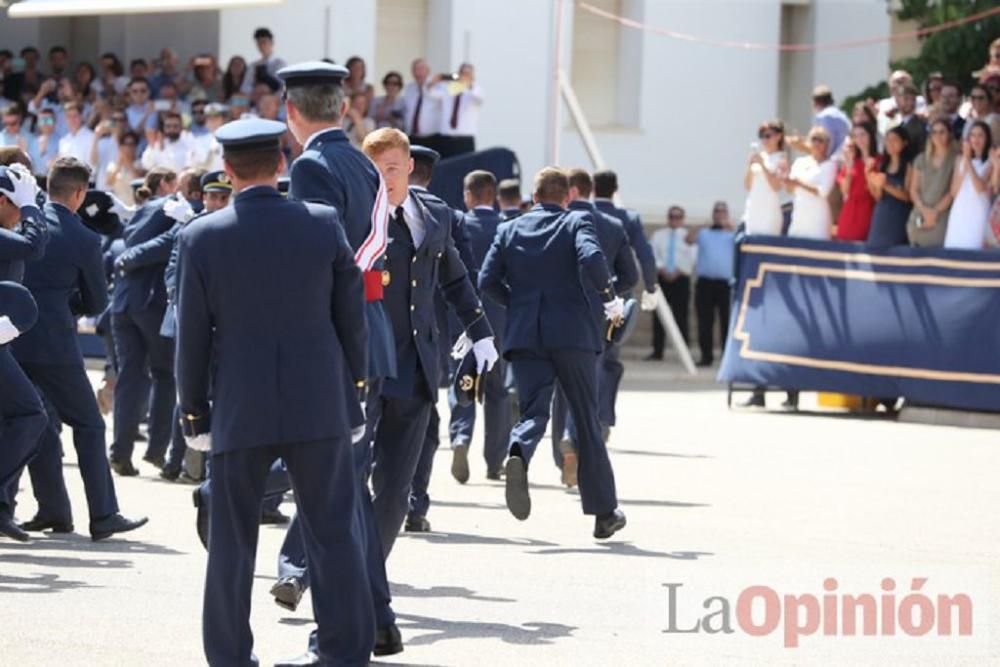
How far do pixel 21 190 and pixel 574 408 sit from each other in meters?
2.89

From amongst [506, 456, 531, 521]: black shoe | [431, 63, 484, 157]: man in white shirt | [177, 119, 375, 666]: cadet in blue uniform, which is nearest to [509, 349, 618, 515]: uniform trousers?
[506, 456, 531, 521]: black shoe

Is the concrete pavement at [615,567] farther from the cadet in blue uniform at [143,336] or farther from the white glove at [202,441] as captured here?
the white glove at [202,441]

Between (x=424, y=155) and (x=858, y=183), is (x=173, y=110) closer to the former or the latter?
(x=858, y=183)

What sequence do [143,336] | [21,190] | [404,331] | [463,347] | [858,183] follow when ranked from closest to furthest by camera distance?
1. [404,331]
2. [463,347]
3. [21,190]
4. [143,336]
5. [858,183]

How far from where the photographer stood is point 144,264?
13.8 meters

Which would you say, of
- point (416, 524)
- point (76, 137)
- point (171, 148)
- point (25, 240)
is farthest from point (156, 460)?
point (76, 137)

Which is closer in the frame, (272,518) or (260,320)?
(260,320)

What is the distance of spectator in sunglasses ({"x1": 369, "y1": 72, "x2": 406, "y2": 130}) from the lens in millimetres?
24484

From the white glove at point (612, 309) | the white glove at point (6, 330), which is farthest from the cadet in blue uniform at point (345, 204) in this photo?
the white glove at point (612, 309)

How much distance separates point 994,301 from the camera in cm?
1827

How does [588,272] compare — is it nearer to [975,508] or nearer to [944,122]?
[975,508]

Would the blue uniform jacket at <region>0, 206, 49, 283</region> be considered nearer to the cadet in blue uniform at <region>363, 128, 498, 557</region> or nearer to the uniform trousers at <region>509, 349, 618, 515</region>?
the cadet in blue uniform at <region>363, 128, 498, 557</region>

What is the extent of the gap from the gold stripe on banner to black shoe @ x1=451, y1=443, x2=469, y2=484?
623 cm

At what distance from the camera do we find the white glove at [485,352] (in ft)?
30.5
